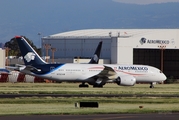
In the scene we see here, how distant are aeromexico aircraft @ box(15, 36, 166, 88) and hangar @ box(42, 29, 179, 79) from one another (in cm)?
3414

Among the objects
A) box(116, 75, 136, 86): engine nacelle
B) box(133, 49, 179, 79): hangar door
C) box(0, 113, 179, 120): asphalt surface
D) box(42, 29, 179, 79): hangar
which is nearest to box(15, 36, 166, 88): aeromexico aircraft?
box(116, 75, 136, 86): engine nacelle

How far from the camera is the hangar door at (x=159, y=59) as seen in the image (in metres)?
121

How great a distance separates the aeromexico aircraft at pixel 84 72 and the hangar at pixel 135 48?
34144mm

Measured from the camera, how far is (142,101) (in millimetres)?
46156

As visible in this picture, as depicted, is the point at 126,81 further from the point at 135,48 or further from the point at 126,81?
the point at 135,48

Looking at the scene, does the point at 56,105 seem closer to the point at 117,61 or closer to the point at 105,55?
the point at 117,61

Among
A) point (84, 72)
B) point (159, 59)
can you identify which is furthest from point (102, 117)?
point (159, 59)

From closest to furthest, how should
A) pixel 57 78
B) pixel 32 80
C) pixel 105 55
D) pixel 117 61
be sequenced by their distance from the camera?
pixel 57 78, pixel 32 80, pixel 117 61, pixel 105 55

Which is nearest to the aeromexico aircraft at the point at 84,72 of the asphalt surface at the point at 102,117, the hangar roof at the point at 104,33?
the hangar roof at the point at 104,33

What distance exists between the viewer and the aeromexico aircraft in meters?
77.0

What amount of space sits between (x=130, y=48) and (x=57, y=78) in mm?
41128

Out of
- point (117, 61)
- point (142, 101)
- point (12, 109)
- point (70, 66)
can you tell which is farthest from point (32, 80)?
point (12, 109)

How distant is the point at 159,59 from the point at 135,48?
20.3 ft

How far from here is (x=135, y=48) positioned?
119 metres
